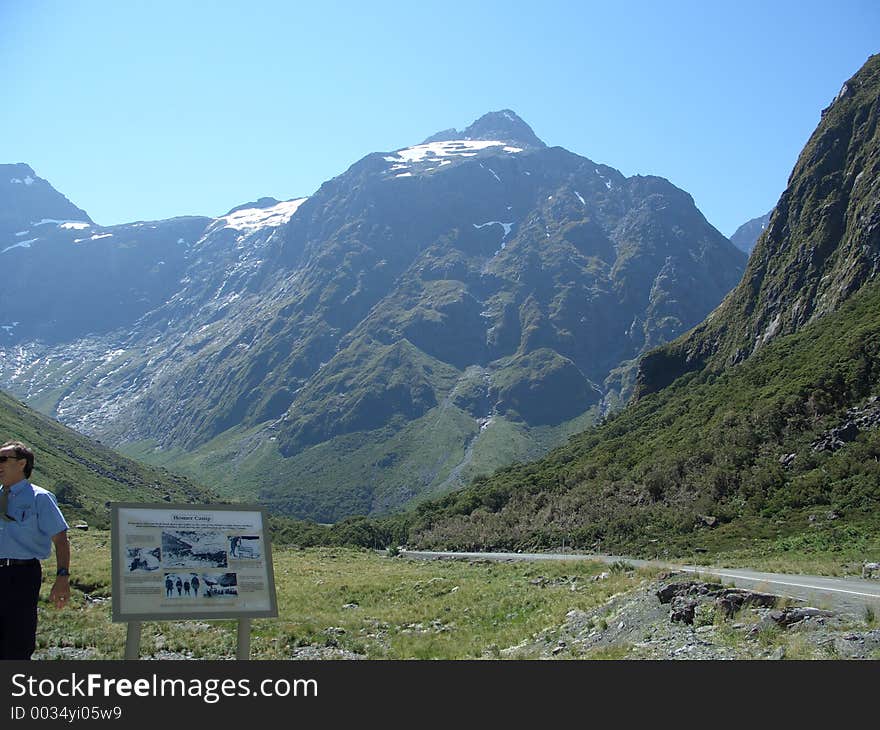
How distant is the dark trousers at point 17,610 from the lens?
1014 cm

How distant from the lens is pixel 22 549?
10383mm

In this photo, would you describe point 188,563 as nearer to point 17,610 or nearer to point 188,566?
point 188,566

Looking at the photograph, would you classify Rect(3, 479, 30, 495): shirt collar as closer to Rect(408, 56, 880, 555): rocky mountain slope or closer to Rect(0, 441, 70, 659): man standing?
Rect(0, 441, 70, 659): man standing

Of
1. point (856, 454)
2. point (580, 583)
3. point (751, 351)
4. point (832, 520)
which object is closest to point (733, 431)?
point (856, 454)

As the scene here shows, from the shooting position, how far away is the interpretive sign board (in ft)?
38.4

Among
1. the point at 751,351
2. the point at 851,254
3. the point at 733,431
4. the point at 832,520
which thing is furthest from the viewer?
the point at 751,351

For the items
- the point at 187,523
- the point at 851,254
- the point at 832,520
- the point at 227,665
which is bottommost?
the point at 832,520

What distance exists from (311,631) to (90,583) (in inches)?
490

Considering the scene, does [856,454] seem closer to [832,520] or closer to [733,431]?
[832,520]

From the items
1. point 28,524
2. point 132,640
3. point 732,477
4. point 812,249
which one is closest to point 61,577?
point 28,524

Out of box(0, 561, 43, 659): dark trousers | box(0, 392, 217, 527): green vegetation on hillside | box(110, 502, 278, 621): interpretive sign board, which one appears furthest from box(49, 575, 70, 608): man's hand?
box(0, 392, 217, 527): green vegetation on hillside

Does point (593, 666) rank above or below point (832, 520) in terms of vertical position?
above

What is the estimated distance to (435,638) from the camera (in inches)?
782

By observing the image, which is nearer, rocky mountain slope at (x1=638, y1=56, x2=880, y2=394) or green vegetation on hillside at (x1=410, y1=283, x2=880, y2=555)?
green vegetation on hillside at (x1=410, y1=283, x2=880, y2=555)
